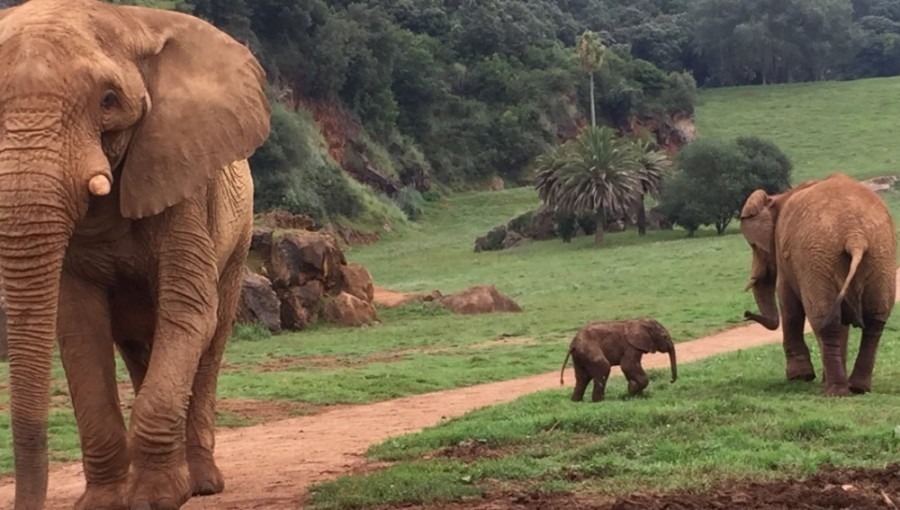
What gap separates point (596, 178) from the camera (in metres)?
52.9

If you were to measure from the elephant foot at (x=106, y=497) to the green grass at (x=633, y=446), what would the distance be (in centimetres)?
112

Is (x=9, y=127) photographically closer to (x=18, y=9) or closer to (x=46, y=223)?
(x=46, y=223)

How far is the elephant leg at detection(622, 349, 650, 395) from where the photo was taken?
12367mm

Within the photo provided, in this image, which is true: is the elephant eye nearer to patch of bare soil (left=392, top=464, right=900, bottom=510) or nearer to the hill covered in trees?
patch of bare soil (left=392, top=464, right=900, bottom=510)

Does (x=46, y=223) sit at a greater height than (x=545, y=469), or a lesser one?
greater

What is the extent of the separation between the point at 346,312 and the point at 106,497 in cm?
2017

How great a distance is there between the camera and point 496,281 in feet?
132

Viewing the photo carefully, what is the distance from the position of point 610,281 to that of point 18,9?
3133 centimetres

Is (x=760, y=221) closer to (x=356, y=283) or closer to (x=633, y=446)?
(x=633, y=446)

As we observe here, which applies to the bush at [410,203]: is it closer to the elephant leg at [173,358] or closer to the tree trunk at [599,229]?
the tree trunk at [599,229]

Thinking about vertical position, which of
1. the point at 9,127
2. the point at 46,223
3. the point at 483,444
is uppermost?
the point at 9,127

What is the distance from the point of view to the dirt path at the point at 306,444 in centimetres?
848

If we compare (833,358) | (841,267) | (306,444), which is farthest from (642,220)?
(306,444)

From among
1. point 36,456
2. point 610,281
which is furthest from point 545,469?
point 610,281
